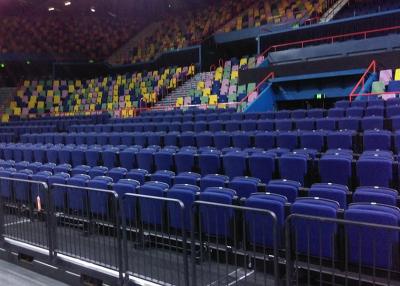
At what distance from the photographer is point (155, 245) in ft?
12.1

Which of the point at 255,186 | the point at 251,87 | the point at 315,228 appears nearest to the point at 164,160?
the point at 255,186

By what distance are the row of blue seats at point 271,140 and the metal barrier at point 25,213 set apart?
2.87 meters

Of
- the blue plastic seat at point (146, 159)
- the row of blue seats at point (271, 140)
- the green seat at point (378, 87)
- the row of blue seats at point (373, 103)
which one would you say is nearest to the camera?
the row of blue seats at point (271, 140)

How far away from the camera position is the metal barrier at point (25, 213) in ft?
14.7

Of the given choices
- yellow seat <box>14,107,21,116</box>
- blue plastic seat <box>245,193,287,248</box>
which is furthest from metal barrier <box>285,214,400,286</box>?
yellow seat <box>14,107,21,116</box>

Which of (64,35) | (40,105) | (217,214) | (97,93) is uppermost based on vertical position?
(64,35)

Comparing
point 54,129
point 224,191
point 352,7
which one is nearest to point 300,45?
point 352,7

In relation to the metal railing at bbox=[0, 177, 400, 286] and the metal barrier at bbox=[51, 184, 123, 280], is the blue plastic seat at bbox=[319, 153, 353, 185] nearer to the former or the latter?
the metal railing at bbox=[0, 177, 400, 286]

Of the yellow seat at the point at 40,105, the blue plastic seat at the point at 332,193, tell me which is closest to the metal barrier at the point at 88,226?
the blue plastic seat at the point at 332,193

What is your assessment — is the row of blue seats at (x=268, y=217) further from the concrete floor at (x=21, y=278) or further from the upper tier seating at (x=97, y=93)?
the upper tier seating at (x=97, y=93)

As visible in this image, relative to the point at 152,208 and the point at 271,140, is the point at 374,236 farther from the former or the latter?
the point at 271,140

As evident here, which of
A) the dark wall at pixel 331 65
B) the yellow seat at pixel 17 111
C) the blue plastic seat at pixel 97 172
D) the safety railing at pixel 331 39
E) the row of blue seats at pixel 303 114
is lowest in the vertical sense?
the blue plastic seat at pixel 97 172

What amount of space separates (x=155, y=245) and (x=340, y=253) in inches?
63.2

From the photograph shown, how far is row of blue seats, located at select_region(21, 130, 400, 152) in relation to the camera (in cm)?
529
